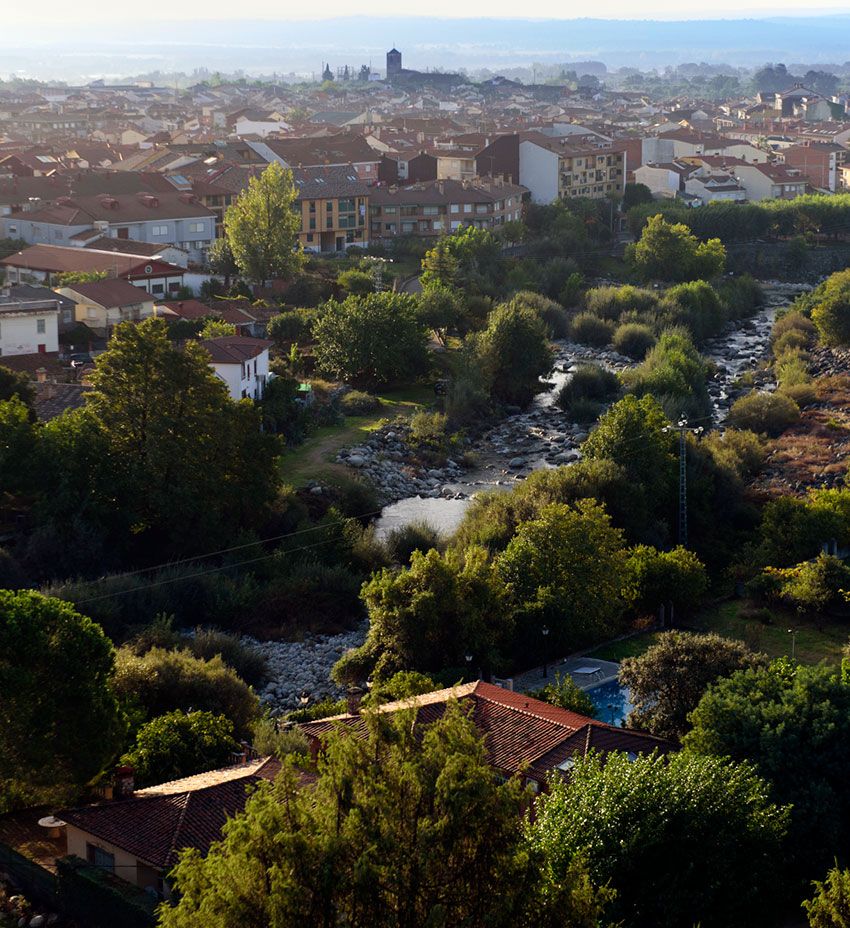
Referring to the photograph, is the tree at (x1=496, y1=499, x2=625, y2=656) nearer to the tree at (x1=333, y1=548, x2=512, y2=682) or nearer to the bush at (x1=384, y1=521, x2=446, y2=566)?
the tree at (x1=333, y1=548, x2=512, y2=682)

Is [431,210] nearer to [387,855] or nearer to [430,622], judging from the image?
[430,622]

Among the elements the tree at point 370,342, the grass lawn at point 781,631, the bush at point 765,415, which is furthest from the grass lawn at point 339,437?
the grass lawn at point 781,631

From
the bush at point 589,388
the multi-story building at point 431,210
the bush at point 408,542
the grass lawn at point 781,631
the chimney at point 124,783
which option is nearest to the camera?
the chimney at point 124,783

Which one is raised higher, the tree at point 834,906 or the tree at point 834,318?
the tree at point 834,906

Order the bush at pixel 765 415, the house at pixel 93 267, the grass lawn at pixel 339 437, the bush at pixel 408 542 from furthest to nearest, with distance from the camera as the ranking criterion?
the house at pixel 93 267 < the bush at pixel 765 415 < the grass lawn at pixel 339 437 < the bush at pixel 408 542

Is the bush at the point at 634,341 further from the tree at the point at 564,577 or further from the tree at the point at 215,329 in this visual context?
the tree at the point at 564,577

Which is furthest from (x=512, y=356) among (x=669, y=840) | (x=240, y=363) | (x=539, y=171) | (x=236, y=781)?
(x=539, y=171)

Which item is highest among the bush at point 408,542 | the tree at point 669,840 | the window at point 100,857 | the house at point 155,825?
the tree at point 669,840
